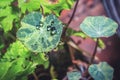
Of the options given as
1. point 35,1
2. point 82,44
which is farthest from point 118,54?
point 35,1

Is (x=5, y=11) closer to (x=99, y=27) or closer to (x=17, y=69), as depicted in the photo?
(x=17, y=69)

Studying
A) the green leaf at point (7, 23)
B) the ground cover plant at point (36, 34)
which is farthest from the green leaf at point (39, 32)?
the green leaf at point (7, 23)

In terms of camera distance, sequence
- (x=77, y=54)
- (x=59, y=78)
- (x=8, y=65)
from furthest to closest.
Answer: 1. (x=77, y=54)
2. (x=59, y=78)
3. (x=8, y=65)

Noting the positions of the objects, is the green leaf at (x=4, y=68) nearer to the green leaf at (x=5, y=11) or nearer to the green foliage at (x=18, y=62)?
the green foliage at (x=18, y=62)

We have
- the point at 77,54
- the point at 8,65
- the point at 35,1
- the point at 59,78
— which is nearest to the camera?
the point at 8,65

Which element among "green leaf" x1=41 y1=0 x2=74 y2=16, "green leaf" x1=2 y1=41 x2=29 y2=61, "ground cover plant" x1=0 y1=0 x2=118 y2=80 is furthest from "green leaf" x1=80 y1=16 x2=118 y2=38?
"green leaf" x1=2 y1=41 x2=29 y2=61

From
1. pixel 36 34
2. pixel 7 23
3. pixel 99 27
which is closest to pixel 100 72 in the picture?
pixel 99 27

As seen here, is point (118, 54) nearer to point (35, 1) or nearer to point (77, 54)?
point (77, 54)
